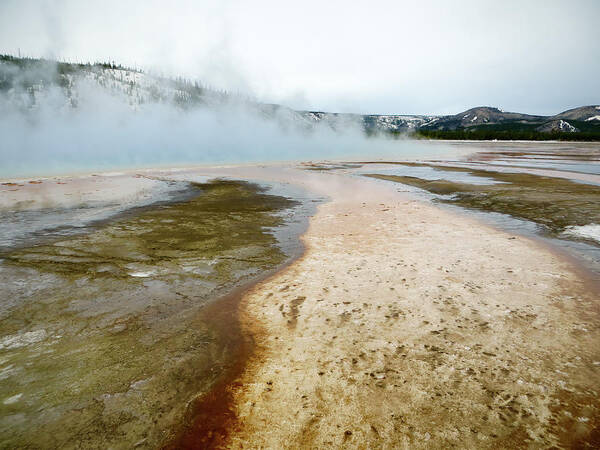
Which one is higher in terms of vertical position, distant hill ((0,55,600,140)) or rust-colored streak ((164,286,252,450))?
distant hill ((0,55,600,140))

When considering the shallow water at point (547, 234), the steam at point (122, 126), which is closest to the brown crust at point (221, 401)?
the shallow water at point (547, 234)

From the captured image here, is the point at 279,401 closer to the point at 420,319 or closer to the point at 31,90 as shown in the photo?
the point at 420,319

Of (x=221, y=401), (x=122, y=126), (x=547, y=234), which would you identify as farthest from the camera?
(x=122, y=126)

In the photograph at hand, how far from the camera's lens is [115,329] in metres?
3.68

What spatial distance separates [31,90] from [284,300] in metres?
118

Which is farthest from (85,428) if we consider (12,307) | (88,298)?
(12,307)

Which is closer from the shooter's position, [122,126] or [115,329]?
[115,329]

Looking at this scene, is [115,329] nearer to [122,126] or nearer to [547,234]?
[547,234]

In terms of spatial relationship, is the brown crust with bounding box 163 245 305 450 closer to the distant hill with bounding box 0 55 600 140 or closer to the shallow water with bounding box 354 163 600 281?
the shallow water with bounding box 354 163 600 281

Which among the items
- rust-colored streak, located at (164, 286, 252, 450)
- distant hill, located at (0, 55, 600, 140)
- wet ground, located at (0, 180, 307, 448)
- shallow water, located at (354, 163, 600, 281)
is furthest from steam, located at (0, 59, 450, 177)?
rust-colored streak, located at (164, 286, 252, 450)

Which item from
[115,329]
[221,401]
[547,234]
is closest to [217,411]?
[221,401]

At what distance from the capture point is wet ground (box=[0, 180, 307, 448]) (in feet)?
7.99

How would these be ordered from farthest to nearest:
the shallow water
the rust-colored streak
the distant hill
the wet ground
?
the distant hill, the shallow water, the wet ground, the rust-colored streak

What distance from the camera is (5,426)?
7.75 ft
